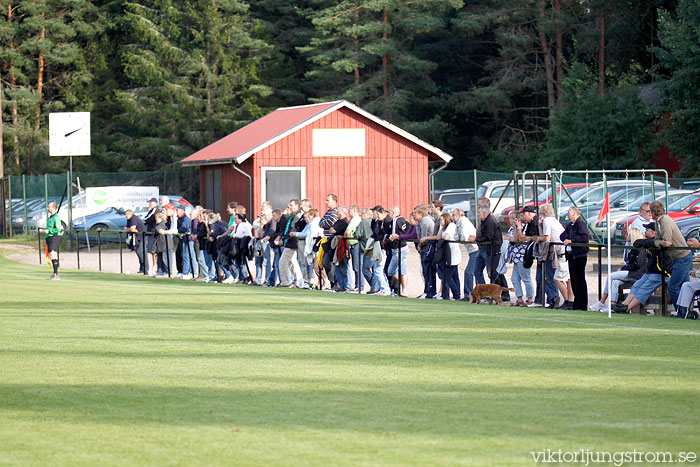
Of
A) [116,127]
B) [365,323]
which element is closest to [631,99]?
[116,127]

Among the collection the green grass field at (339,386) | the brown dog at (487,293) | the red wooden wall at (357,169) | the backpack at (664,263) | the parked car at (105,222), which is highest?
the red wooden wall at (357,169)

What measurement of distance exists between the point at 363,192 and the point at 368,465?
3131cm

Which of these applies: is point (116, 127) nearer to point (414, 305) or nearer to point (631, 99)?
point (631, 99)

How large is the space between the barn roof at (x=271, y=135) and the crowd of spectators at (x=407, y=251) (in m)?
8.98

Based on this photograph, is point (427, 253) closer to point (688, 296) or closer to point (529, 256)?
point (529, 256)

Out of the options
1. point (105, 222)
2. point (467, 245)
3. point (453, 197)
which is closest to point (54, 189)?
point (105, 222)

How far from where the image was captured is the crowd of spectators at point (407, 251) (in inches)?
632

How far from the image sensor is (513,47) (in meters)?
58.5

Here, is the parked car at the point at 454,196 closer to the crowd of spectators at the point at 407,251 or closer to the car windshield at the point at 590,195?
the car windshield at the point at 590,195

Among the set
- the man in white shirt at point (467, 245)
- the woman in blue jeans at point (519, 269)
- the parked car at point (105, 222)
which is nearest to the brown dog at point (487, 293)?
the woman in blue jeans at point (519, 269)

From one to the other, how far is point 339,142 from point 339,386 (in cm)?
2851

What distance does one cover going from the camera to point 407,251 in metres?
20.5

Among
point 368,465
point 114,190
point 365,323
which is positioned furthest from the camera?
point 114,190

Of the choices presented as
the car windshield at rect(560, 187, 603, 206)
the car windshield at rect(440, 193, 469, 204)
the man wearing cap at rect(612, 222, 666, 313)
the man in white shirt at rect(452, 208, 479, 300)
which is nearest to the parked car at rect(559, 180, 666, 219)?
the car windshield at rect(560, 187, 603, 206)
